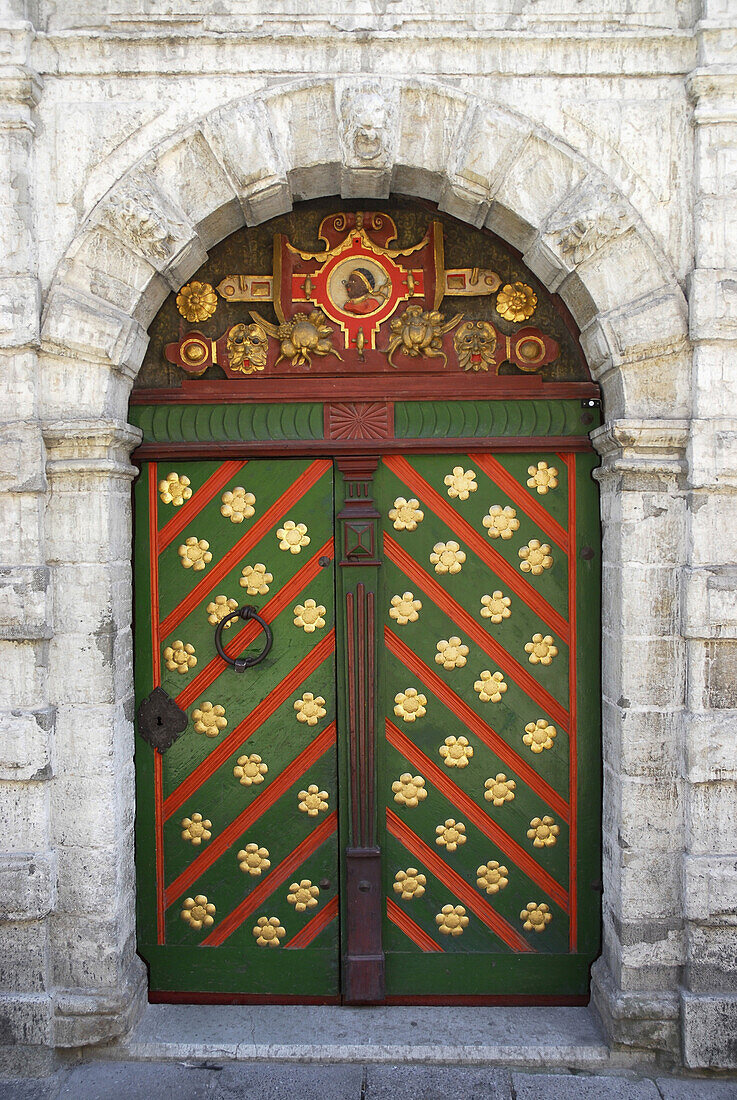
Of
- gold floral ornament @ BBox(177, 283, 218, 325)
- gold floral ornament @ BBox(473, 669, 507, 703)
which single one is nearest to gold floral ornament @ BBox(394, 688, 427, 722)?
gold floral ornament @ BBox(473, 669, 507, 703)

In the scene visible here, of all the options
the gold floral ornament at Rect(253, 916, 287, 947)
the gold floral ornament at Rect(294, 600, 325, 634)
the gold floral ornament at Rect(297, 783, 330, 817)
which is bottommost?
the gold floral ornament at Rect(253, 916, 287, 947)

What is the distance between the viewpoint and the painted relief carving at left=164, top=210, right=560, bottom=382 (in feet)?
10.0

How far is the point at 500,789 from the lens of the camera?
3100mm

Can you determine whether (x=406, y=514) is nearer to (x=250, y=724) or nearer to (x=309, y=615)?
(x=309, y=615)

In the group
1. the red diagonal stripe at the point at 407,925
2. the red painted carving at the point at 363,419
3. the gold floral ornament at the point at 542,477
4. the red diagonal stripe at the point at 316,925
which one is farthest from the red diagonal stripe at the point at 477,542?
the red diagonal stripe at the point at 316,925

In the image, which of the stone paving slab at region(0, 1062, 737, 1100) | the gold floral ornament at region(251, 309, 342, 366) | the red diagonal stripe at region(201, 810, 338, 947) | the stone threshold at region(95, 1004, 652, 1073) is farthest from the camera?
the red diagonal stripe at region(201, 810, 338, 947)

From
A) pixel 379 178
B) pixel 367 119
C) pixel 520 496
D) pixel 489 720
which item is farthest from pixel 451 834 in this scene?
pixel 367 119

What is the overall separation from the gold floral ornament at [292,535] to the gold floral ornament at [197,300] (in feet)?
2.88

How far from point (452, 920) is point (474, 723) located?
0.78m

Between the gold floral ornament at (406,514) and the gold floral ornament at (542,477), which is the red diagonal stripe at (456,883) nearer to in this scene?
the gold floral ornament at (406,514)

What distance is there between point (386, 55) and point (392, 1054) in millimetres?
3506

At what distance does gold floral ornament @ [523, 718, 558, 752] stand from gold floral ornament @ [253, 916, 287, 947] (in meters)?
1.23

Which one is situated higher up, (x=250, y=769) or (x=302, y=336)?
(x=302, y=336)

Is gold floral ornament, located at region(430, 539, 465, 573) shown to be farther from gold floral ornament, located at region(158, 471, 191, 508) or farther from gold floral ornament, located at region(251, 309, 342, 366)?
gold floral ornament, located at region(158, 471, 191, 508)
